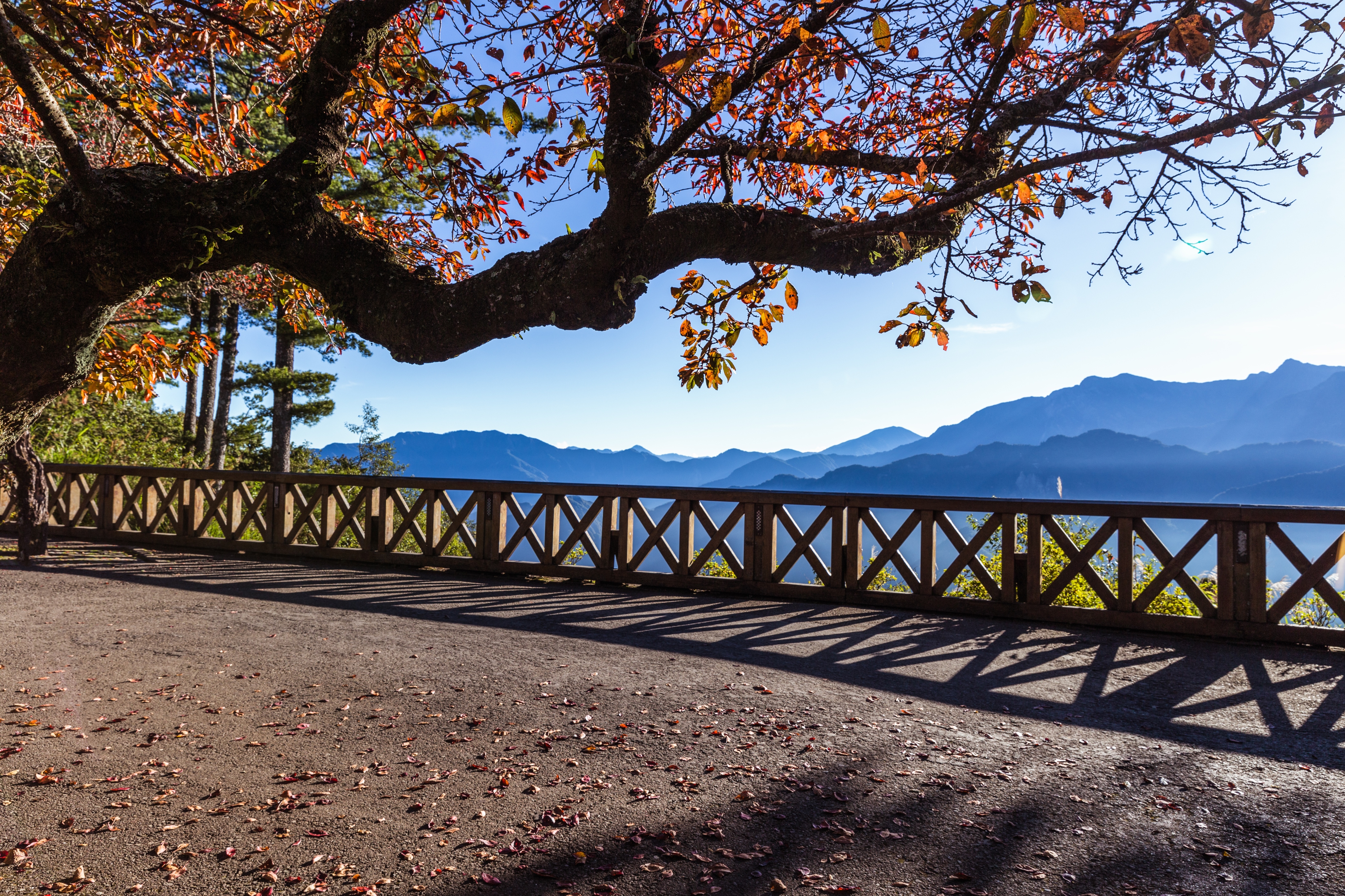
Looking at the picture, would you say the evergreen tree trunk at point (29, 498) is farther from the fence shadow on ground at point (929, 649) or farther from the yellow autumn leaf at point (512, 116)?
the yellow autumn leaf at point (512, 116)

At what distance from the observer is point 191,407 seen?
74.0 feet

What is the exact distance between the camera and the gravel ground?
2.38 meters

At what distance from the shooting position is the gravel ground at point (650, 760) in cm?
238

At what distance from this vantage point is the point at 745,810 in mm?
2807

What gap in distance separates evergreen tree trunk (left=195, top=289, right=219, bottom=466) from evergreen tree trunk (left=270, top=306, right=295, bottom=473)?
1.61m

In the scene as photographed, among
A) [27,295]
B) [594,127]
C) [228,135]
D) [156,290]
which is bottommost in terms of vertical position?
[27,295]

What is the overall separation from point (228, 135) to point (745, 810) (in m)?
7.25

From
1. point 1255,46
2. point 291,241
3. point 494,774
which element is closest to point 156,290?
point 291,241

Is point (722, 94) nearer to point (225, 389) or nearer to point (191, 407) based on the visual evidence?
point (225, 389)

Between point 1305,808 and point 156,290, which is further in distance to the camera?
point 156,290

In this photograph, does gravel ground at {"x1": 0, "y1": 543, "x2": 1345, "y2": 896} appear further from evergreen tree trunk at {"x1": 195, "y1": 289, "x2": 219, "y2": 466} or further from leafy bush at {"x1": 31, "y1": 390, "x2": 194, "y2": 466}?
evergreen tree trunk at {"x1": 195, "y1": 289, "x2": 219, "y2": 466}

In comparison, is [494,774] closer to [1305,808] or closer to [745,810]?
[745,810]

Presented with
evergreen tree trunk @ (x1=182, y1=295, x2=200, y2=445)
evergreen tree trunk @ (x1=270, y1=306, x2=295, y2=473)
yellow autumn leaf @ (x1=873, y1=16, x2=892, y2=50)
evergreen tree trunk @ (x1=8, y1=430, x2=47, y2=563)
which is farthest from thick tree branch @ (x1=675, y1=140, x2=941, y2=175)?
evergreen tree trunk @ (x1=182, y1=295, x2=200, y2=445)

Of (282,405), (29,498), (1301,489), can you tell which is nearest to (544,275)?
(29,498)
